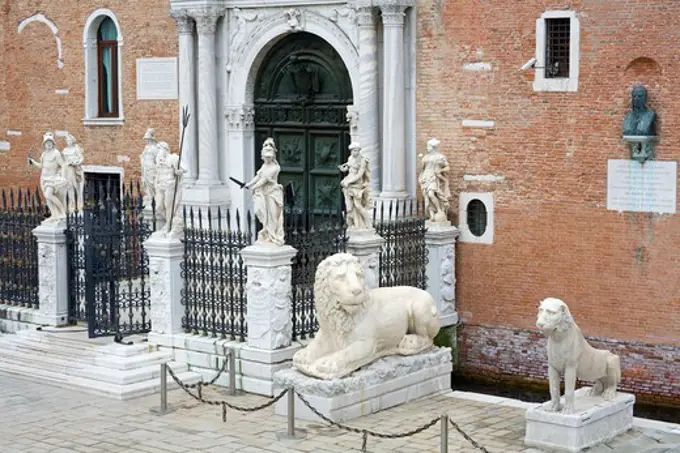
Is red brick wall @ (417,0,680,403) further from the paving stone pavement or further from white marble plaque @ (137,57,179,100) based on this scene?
white marble plaque @ (137,57,179,100)

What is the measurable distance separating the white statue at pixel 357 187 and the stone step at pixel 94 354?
270cm

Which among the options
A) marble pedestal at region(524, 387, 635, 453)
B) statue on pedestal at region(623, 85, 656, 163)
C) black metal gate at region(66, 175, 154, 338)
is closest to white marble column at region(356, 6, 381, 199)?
black metal gate at region(66, 175, 154, 338)

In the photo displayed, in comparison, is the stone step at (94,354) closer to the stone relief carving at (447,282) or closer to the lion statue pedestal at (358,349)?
the lion statue pedestal at (358,349)

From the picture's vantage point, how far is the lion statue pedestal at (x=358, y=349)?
44.6 feet

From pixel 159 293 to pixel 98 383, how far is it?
1.38 metres

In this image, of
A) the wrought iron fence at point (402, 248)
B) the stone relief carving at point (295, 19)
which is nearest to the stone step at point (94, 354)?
the wrought iron fence at point (402, 248)

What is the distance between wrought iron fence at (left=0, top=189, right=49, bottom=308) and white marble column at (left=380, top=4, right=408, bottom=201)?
15.1 ft

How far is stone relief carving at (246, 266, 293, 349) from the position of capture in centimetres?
1479

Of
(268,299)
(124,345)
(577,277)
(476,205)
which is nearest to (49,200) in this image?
(124,345)

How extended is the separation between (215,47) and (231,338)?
6.39 m

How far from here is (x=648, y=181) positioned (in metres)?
16.1

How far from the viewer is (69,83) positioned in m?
23.1

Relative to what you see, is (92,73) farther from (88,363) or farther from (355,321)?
(355,321)

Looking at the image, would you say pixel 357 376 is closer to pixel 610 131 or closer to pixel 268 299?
pixel 268 299
